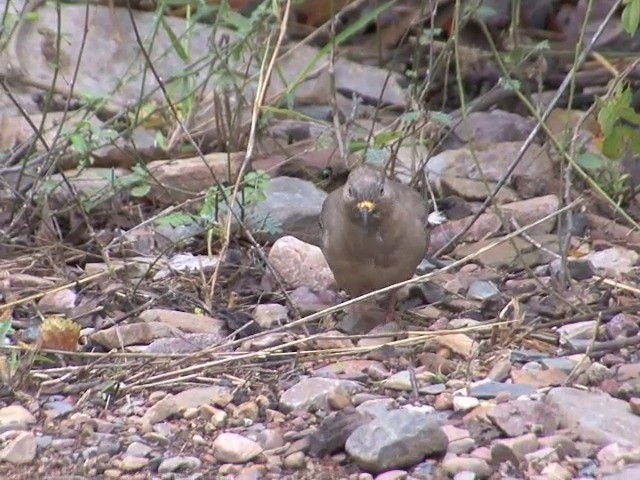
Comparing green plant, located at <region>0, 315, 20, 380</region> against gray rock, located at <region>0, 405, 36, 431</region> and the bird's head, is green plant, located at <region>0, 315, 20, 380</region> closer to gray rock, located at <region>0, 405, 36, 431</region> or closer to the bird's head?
gray rock, located at <region>0, 405, 36, 431</region>

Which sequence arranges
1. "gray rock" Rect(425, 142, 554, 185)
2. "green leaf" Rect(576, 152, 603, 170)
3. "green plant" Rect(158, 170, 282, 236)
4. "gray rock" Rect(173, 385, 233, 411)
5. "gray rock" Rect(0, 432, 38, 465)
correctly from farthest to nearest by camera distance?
"gray rock" Rect(425, 142, 554, 185) → "green leaf" Rect(576, 152, 603, 170) → "green plant" Rect(158, 170, 282, 236) → "gray rock" Rect(173, 385, 233, 411) → "gray rock" Rect(0, 432, 38, 465)

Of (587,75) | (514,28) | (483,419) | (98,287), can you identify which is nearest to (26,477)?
(483,419)

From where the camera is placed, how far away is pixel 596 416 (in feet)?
12.3

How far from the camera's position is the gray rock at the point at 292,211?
19.3 feet

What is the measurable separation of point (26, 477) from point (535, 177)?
352 cm

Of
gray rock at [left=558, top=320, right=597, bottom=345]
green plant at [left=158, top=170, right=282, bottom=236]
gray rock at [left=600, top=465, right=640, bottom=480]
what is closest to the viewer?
gray rock at [left=600, top=465, right=640, bottom=480]

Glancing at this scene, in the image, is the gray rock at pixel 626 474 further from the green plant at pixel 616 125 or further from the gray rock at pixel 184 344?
the gray rock at pixel 184 344

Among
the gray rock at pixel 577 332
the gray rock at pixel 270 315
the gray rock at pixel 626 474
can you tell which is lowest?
the gray rock at pixel 270 315

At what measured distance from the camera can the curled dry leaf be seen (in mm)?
4543

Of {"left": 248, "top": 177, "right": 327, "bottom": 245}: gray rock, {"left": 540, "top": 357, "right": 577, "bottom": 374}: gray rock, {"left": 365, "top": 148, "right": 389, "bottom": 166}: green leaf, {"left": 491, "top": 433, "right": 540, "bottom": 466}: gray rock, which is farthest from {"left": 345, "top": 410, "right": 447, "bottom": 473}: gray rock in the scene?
{"left": 248, "top": 177, "right": 327, "bottom": 245}: gray rock

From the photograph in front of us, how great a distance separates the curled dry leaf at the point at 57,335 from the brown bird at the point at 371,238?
1080 millimetres

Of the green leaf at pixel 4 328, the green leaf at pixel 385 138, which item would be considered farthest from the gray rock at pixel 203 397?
the green leaf at pixel 385 138

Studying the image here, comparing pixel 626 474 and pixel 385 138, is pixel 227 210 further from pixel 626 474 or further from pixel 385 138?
pixel 626 474

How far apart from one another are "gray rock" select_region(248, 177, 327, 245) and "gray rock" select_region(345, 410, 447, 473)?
7.31 ft
